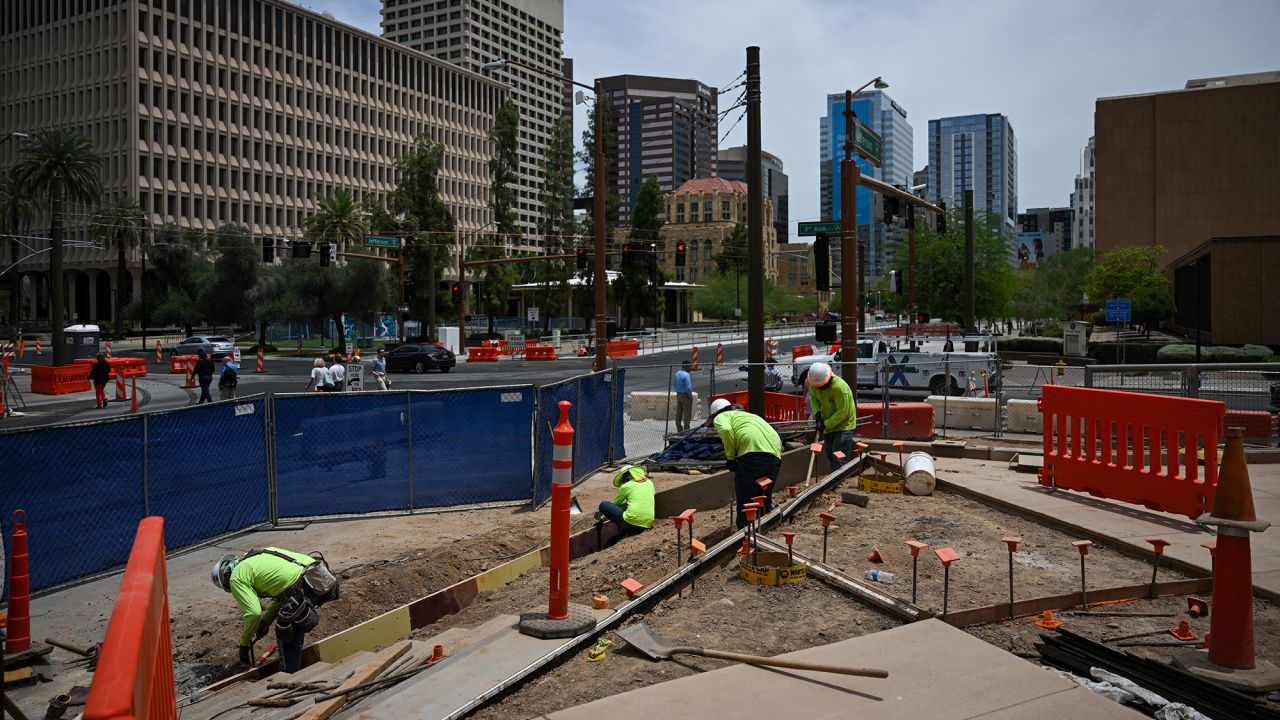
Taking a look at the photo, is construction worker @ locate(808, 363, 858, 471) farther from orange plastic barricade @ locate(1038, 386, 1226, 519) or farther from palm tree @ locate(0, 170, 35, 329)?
palm tree @ locate(0, 170, 35, 329)

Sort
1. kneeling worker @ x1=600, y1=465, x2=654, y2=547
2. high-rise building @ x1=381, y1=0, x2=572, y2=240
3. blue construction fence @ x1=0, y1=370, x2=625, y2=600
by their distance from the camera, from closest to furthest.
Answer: blue construction fence @ x1=0, y1=370, x2=625, y2=600 < kneeling worker @ x1=600, y1=465, x2=654, y2=547 < high-rise building @ x1=381, y1=0, x2=572, y2=240

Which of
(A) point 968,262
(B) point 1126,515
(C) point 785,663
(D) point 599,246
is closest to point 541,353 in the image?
(A) point 968,262

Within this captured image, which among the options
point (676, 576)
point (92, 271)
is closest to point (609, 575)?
point (676, 576)

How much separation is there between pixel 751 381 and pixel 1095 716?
11275mm

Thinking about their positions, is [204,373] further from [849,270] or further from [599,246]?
[849,270]

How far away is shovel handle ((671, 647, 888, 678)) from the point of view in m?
4.97

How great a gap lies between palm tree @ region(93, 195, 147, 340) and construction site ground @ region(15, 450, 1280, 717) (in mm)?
79261

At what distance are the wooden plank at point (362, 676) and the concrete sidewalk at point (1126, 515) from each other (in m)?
5.99

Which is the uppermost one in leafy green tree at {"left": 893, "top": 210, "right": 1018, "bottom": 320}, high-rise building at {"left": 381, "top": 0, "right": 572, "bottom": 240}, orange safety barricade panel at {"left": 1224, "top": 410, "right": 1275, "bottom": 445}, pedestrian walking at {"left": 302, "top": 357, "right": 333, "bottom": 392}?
high-rise building at {"left": 381, "top": 0, "right": 572, "bottom": 240}

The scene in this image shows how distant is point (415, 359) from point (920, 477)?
38.1 m

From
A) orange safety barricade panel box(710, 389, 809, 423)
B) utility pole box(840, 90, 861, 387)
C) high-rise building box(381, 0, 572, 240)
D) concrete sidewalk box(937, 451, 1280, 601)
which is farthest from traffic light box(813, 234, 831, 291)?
high-rise building box(381, 0, 572, 240)

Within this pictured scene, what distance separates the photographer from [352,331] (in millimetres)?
78500

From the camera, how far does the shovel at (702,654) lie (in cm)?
500

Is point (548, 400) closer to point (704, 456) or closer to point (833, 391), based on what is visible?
point (704, 456)
